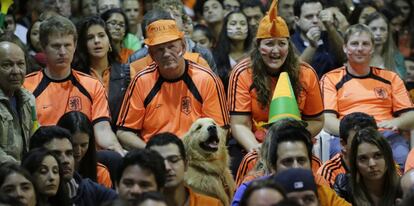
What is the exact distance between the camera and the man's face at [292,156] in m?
7.44

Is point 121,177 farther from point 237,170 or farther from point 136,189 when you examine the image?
point 237,170

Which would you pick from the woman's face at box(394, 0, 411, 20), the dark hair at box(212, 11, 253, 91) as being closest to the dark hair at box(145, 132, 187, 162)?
the dark hair at box(212, 11, 253, 91)

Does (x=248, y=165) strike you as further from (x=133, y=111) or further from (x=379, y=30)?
(x=379, y=30)

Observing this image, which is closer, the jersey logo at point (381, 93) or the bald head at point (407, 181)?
the bald head at point (407, 181)

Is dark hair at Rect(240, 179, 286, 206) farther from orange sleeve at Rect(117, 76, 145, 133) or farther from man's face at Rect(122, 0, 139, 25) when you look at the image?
man's face at Rect(122, 0, 139, 25)

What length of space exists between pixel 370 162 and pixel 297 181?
126 centimetres

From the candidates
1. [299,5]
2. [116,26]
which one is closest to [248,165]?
[116,26]

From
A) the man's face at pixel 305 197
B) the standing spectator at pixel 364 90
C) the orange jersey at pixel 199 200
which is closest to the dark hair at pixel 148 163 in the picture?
the orange jersey at pixel 199 200

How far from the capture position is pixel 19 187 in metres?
6.78

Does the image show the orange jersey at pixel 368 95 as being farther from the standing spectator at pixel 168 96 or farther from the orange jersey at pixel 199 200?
the orange jersey at pixel 199 200

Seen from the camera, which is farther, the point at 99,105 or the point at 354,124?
the point at 99,105

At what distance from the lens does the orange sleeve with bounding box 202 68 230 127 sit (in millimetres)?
8977

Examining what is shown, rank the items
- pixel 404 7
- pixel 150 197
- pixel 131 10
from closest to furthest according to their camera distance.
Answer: pixel 150 197, pixel 131 10, pixel 404 7

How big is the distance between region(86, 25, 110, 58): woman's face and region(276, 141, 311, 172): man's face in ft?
9.30
